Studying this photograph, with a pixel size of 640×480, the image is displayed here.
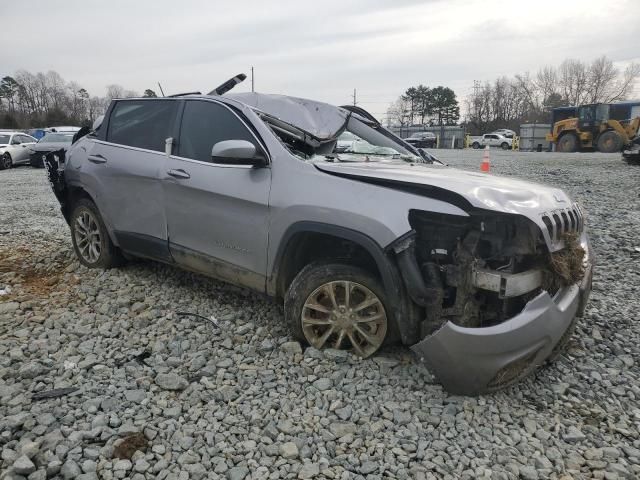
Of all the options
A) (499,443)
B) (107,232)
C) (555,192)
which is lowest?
(499,443)

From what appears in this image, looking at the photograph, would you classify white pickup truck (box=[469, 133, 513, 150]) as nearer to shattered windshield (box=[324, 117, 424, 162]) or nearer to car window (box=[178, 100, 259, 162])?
shattered windshield (box=[324, 117, 424, 162])

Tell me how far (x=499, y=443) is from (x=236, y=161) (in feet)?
7.51

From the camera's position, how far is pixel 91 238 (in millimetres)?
4945

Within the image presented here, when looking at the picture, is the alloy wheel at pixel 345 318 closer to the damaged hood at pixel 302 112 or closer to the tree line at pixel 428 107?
the damaged hood at pixel 302 112

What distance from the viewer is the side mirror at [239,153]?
328 centimetres

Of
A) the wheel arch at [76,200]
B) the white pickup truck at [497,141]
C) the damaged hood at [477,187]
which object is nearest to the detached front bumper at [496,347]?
the damaged hood at [477,187]

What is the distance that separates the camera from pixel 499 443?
2506 millimetres

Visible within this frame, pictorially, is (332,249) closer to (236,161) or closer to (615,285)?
(236,161)

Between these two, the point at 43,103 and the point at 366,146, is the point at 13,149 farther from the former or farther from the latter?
the point at 43,103

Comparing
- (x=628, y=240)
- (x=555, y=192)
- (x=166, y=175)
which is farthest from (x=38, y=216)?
(x=628, y=240)

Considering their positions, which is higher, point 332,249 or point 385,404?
point 332,249

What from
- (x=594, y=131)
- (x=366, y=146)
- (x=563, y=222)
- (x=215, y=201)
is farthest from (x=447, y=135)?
(x=563, y=222)

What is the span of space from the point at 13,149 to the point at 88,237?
17875 millimetres

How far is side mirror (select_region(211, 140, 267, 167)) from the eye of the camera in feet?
10.8
